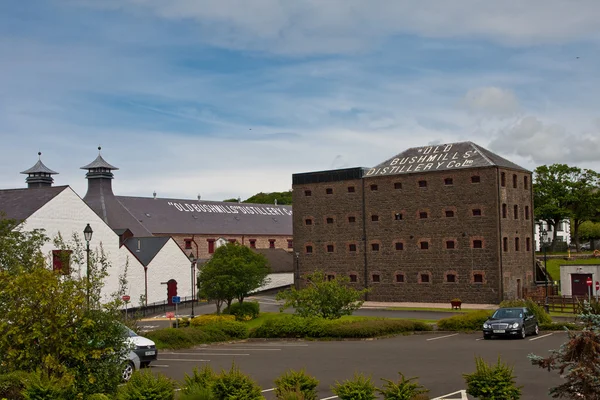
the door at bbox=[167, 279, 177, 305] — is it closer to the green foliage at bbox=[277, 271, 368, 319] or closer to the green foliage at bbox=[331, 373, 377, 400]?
the green foliage at bbox=[277, 271, 368, 319]

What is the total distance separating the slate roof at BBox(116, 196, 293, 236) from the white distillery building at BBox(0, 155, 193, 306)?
10655 mm

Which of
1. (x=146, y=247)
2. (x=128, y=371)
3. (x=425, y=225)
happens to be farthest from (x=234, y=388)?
(x=146, y=247)

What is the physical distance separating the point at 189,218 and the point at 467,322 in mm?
56414

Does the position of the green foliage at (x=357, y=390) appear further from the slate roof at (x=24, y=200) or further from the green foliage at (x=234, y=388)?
the slate roof at (x=24, y=200)

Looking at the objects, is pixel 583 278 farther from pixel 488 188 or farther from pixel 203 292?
pixel 203 292

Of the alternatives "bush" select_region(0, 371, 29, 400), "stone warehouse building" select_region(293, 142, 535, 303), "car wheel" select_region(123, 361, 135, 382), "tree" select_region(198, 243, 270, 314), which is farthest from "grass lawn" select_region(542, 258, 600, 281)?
"bush" select_region(0, 371, 29, 400)

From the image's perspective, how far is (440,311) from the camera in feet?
154

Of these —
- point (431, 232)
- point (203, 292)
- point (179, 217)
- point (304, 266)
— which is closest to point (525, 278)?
point (431, 232)

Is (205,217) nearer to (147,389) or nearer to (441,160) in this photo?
(441,160)

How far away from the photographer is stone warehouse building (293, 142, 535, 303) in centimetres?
5119

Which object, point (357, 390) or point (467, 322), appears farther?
point (467, 322)

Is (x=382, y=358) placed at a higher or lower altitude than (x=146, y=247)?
lower

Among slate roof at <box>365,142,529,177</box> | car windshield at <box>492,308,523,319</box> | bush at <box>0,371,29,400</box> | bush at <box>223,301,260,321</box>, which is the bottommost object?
bush at <box>223,301,260,321</box>

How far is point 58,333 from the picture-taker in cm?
1284
